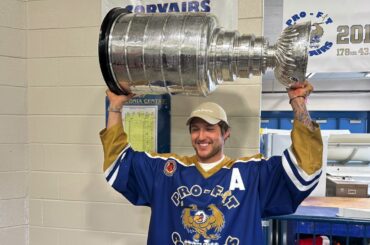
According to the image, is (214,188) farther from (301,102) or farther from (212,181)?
(301,102)

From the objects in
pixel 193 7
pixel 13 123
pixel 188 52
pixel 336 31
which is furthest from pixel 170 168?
pixel 336 31

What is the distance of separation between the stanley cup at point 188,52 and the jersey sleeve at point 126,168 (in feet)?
1.07

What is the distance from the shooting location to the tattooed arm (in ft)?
4.53

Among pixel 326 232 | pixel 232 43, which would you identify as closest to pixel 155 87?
pixel 232 43

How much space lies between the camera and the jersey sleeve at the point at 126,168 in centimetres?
164

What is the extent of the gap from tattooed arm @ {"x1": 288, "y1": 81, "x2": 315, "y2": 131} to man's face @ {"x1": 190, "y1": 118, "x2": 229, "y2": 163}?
1.22 feet

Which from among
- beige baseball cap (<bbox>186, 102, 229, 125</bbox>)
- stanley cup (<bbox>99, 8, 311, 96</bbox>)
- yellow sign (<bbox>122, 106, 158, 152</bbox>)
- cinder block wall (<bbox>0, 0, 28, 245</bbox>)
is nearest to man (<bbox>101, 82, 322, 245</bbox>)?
beige baseball cap (<bbox>186, 102, 229, 125</bbox>)

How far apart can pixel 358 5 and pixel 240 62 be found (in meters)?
1.28

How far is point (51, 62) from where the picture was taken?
7.29 ft

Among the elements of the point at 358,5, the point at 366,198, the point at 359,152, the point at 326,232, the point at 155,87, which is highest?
the point at 358,5

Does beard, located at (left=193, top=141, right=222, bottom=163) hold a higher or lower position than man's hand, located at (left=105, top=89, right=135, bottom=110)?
lower

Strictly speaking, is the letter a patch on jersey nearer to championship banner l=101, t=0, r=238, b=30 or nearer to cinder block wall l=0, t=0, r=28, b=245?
championship banner l=101, t=0, r=238, b=30

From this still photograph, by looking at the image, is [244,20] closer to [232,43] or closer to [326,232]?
[232,43]

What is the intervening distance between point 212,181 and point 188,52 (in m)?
0.58
